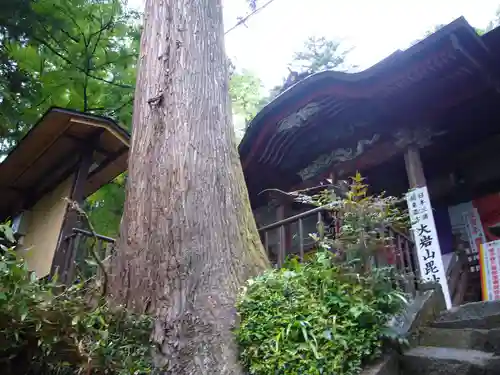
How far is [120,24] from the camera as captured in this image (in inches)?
294

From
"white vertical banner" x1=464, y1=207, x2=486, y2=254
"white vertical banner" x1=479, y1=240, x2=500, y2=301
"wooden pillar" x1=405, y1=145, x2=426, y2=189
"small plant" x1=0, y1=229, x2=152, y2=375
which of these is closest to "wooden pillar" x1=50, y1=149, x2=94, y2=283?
"small plant" x1=0, y1=229, x2=152, y2=375

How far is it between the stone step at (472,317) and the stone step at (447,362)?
452mm

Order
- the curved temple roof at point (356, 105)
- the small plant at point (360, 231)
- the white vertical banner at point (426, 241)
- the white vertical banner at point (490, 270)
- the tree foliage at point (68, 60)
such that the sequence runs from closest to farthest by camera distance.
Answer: the small plant at point (360, 231)
the white vertical banner at point (426, 241)
the curved temple roof at point (356, 105)
the white vertical banner at point (490, 270)
the tree foliage at point (68, 60)

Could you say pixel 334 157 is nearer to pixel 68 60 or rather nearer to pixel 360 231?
pixel 360 231

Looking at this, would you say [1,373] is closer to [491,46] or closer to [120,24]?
[491,46]

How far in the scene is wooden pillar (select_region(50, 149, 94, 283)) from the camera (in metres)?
5.37

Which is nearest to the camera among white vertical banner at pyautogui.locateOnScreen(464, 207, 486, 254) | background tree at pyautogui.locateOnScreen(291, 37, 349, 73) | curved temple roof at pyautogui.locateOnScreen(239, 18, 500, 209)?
curved temple roof at pyautogui.locateOnScreen(239, 18, 500, 209)

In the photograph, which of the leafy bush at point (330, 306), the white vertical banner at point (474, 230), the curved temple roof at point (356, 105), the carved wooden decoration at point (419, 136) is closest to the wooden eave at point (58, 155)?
the curved temple roof at point (356, 105)

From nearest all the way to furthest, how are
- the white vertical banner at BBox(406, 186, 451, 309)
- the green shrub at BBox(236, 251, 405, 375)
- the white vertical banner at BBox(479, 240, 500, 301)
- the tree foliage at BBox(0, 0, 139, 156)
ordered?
1. the green shrub at BBox(236, 251, 405, 375)
2. the white vertical banner at BBox(406, 186, 451, 309)
3. the white vertical banner at BBox(479, 240, 500, 301)
4. the tree foliage at BBox(0, 0, 139, 156)

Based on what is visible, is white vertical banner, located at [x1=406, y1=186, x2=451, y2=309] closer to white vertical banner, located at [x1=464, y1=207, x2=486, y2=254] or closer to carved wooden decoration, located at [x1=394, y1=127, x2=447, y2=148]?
carved wooden decoration, located at [x1=394, y1=127, x2=447, y2=148]

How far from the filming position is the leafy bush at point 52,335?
8.13ft

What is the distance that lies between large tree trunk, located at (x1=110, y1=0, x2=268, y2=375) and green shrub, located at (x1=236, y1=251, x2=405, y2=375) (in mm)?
233

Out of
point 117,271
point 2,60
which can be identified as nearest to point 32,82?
point 2,60

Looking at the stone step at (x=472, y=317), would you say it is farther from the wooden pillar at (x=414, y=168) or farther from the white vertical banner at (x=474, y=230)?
the white vertical banner at (x=474, y=230)
